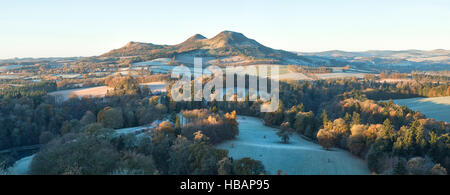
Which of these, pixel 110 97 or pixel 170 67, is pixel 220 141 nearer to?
pixel 110 97

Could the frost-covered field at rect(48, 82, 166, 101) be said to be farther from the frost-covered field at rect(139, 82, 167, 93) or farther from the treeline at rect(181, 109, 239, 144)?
the treeline at rect(181, 109, 239, 144)

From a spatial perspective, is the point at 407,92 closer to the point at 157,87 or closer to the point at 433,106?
the point at 433,106

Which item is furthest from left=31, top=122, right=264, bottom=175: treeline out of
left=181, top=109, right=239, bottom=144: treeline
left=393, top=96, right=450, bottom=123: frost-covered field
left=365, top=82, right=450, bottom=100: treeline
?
left=365, top=82, right=450, bottom=100: treeline

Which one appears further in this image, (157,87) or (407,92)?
(407,92)

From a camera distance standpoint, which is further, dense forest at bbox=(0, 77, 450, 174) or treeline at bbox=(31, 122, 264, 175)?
dense forest at bbox=(0, 77, 450, 174)

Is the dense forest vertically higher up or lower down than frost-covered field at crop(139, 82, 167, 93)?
lower down

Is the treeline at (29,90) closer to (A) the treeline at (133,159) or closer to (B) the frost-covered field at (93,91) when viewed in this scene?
(B) the frost-covered field at (93,91)

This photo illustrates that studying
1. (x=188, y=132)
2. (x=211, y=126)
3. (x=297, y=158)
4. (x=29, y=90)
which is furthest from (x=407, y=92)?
(x=29, y=90)

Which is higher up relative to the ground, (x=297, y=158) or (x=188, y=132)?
(x=188, y=132)
